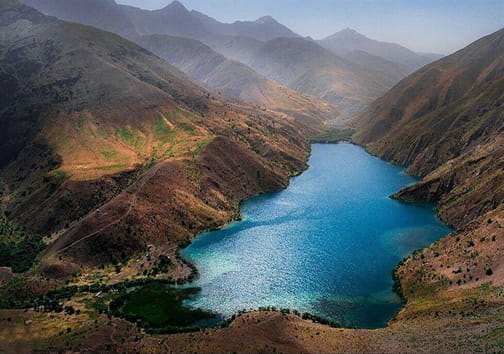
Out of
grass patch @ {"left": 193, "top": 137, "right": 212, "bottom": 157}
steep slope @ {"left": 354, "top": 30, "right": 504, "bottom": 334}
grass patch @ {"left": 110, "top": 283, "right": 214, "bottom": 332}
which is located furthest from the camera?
grass patch @ {"left": 193, "top": 137, "right": 212, "bottom": 157}

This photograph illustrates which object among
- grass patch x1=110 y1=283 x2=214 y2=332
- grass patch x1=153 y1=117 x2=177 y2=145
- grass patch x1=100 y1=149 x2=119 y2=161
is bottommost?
grass patch x1=110 y1=283 x2=214 y2=332

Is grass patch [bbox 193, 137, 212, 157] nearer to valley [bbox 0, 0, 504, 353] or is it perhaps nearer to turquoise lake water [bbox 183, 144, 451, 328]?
valley [bbox 0, 0, 504, 353]

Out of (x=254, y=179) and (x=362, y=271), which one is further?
(x=254, y=179)

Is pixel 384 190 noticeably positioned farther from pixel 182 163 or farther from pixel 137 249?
pixel 137 249

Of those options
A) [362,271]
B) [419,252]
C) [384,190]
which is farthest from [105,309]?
[384,190]

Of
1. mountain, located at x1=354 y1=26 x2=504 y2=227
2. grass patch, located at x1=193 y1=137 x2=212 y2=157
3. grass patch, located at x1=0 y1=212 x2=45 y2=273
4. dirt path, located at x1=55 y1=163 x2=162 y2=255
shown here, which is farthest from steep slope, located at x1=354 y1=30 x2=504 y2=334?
grass patch, located at x1=0 y1=212 x2=45 y2=273

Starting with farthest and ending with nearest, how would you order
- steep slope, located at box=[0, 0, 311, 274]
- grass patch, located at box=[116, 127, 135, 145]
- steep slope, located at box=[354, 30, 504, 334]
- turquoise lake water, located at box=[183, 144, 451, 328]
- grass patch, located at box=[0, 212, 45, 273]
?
grass patch, located at box=[116, 127, 135, 145], steep slope, located at box=[0, 0, 311, 274], grass patch, located at box=[0, 212, 45, 273], turquoise lake water, located at box=[183, 144, 451, 328], steep slope, located at box=[354, 30, 504, 334]

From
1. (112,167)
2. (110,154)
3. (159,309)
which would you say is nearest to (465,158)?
(159,309)

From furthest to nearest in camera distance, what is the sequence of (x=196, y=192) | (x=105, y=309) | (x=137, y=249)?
(x=196, y=192) < (x=137, y=249) < (x=105, y=309)
